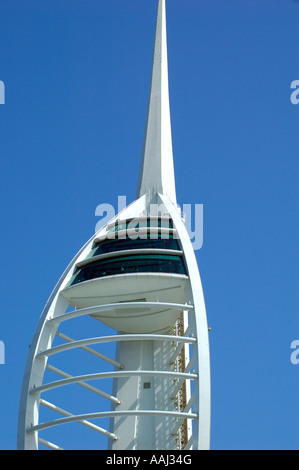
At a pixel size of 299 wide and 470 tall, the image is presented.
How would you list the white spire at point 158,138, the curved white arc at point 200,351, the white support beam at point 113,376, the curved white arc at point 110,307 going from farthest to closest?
the white spire at point 158,138
the curved white arc at point 110,307
the white support beam at point 113,376
the curved white arc at point 200,351

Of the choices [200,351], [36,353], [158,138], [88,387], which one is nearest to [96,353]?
[88,387]

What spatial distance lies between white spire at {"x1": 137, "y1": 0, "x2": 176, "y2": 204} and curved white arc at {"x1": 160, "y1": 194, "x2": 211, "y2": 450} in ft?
38.3

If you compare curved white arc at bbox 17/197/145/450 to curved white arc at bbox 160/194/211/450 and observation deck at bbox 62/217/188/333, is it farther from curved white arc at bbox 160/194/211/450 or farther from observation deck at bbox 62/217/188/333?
curved white arc at bbox 160/194/211/450

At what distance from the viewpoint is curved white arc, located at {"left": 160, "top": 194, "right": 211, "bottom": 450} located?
43.3 m

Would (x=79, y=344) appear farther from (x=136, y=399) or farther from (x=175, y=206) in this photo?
(x=175, y=206)

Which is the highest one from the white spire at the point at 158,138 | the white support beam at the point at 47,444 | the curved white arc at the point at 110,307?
the white spire at the point at 158,138

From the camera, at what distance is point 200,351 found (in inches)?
1818

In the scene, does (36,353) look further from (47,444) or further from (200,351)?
(200,351)

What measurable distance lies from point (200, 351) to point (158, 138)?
2877 centimetres

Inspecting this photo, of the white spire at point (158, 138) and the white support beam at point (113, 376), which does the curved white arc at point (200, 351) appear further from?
the white spire at point (158, 138)

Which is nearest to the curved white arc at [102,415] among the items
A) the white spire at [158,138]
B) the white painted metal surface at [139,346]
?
the white painted metal surface at [139,346]

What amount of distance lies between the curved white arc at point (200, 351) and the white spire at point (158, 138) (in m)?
11.7

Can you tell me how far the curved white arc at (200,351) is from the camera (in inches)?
1704

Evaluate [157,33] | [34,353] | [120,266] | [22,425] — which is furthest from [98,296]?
[157,33]
